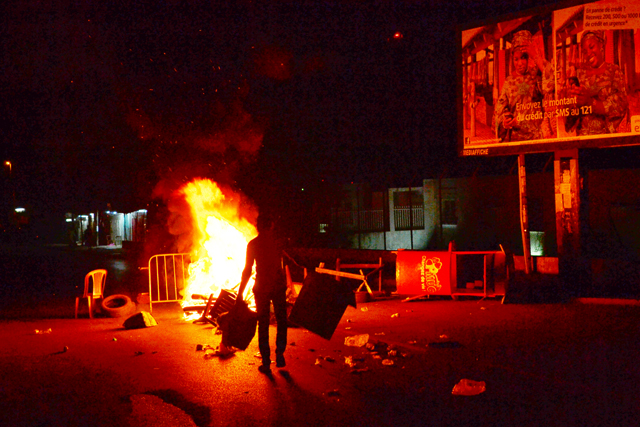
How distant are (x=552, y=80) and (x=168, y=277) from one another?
30.5 feet

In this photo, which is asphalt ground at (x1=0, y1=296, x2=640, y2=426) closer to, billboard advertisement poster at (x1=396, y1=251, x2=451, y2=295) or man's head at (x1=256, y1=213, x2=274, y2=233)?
man's head at (x1=256, y1=213, x2=274, y2=233)

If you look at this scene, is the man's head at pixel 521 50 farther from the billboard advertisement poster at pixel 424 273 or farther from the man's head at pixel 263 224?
the man's head at pixel 263 224

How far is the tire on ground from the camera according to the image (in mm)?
12086

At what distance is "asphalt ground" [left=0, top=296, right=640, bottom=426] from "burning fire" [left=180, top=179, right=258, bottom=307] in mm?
1770

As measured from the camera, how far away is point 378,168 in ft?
121

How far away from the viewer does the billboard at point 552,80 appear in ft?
42.0

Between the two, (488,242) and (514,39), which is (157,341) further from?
(488,242)

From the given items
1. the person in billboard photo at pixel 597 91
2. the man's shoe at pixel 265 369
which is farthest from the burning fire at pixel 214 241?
the person in billboard photo at pixel 597 91

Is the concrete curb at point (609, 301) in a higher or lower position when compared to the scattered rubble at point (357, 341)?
lower

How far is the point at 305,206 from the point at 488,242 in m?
8.91

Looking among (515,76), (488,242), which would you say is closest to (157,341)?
(515,76)

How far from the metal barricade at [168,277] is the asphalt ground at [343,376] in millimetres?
2311

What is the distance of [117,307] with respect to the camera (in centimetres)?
1225

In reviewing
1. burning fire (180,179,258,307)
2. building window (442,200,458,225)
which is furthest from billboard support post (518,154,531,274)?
building window (442,200,458,225)
